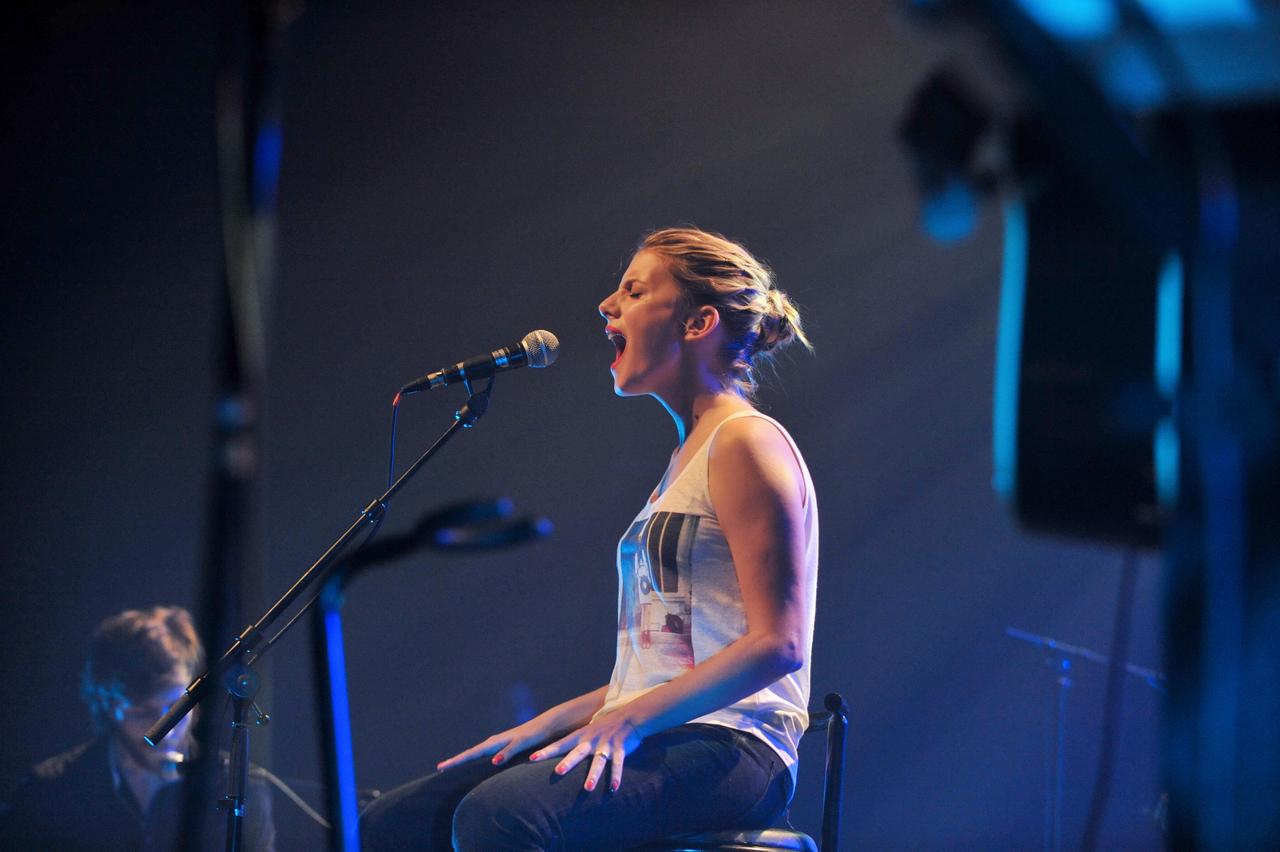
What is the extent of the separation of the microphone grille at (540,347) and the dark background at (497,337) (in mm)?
2298

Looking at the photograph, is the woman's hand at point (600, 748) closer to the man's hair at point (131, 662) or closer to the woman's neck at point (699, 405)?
the woman's neck at point (699, 405)

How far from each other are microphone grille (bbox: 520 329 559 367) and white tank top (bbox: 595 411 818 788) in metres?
0.48

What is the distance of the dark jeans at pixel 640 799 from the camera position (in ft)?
5.25

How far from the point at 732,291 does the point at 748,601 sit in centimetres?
72

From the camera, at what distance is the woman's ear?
7.32 ft

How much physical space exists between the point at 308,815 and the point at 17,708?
1245mm

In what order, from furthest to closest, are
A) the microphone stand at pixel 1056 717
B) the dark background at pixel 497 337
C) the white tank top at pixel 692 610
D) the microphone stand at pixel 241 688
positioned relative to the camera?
the dark background at pixel 497 337 → the microphone stand at pixel 1056 717 → the microphone stand at pixel 241 688 → the white tank top at pixel 692 610

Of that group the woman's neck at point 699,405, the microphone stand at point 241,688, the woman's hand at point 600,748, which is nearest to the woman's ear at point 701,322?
the woman's neck at point 699,405

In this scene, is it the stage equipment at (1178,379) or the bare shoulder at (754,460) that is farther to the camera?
the bare shoulder at (754,460)

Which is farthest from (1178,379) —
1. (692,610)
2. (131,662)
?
(131,662)

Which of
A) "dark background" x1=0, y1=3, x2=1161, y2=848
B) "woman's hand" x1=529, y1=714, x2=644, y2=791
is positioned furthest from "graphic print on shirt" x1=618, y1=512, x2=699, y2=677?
"dark background" x1=0, y1=3, x2=1161, y2=848

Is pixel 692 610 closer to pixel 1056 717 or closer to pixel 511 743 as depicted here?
pixel 511 743

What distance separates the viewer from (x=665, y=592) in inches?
75.3

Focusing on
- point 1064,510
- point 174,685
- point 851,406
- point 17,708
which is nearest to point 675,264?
point 1064,510
